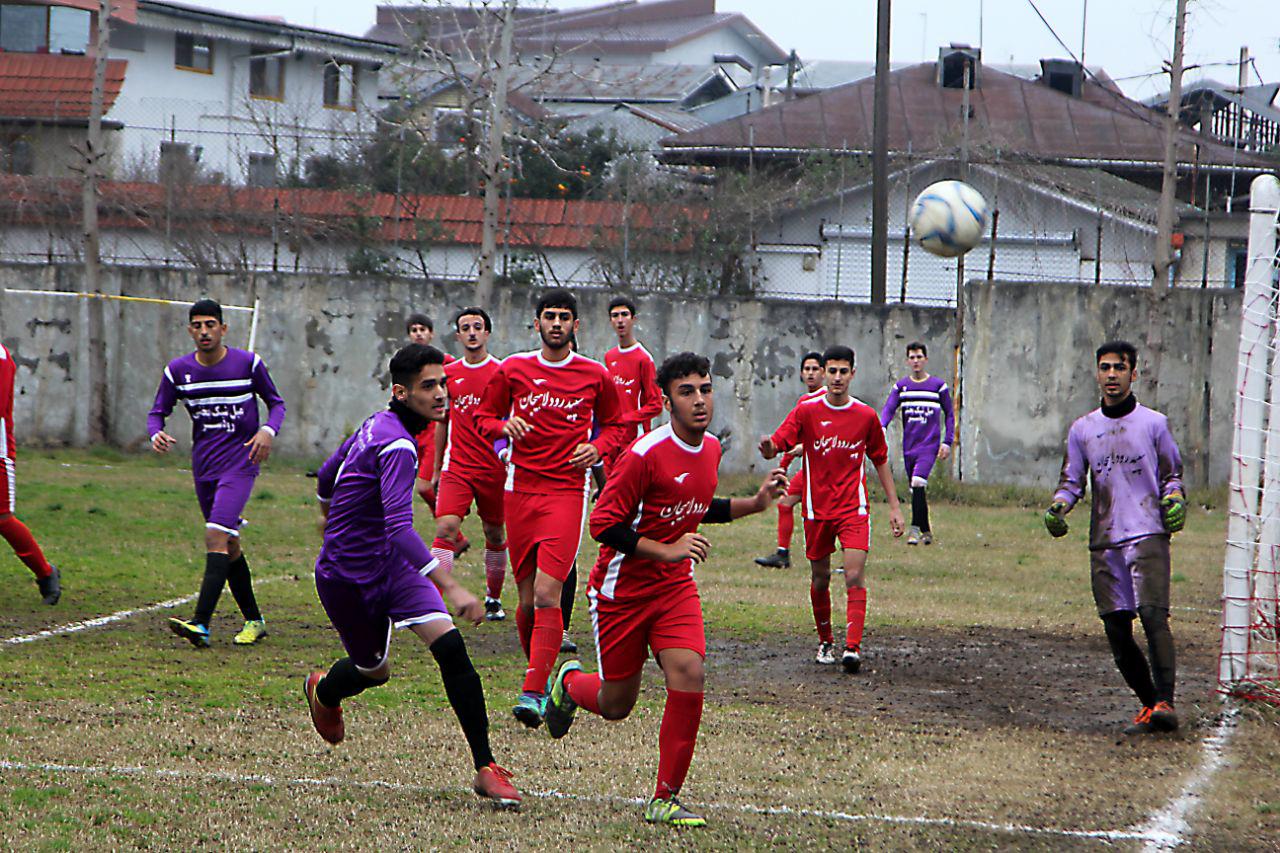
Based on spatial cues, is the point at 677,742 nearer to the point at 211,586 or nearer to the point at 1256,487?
the point at 211,586

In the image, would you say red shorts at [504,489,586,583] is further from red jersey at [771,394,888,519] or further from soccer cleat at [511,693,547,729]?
red jersey at [771,394,888,519]

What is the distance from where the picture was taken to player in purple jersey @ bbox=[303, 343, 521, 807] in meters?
5.76

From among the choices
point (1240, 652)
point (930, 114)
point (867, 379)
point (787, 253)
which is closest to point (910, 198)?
point (787, 253)

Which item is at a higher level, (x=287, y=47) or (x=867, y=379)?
(x=287, y=47)

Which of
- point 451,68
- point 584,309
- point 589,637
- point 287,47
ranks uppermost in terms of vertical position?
point 287,47

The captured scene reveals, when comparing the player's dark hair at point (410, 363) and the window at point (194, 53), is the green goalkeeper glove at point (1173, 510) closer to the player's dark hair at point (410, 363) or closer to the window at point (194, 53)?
the player's dark hair at point (410, 363)

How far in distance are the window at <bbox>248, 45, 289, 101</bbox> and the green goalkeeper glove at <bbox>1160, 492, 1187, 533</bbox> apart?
3304cm

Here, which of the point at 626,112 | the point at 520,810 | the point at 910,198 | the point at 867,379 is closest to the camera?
the point at 520,810

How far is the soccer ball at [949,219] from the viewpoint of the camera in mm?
14867

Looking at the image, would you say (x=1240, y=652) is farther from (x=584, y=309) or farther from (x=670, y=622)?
(x=584, y=309)

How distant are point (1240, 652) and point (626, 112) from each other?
32.5 metres

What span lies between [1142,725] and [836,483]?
2.59 metres

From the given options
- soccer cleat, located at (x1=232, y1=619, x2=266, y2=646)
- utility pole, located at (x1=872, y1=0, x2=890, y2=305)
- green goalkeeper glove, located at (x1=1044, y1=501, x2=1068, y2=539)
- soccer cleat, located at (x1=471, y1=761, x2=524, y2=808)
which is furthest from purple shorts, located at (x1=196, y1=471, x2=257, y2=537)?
utility pole, located at (x1=872, y1=0, x2=890, y2=305)

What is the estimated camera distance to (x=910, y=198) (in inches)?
1011
